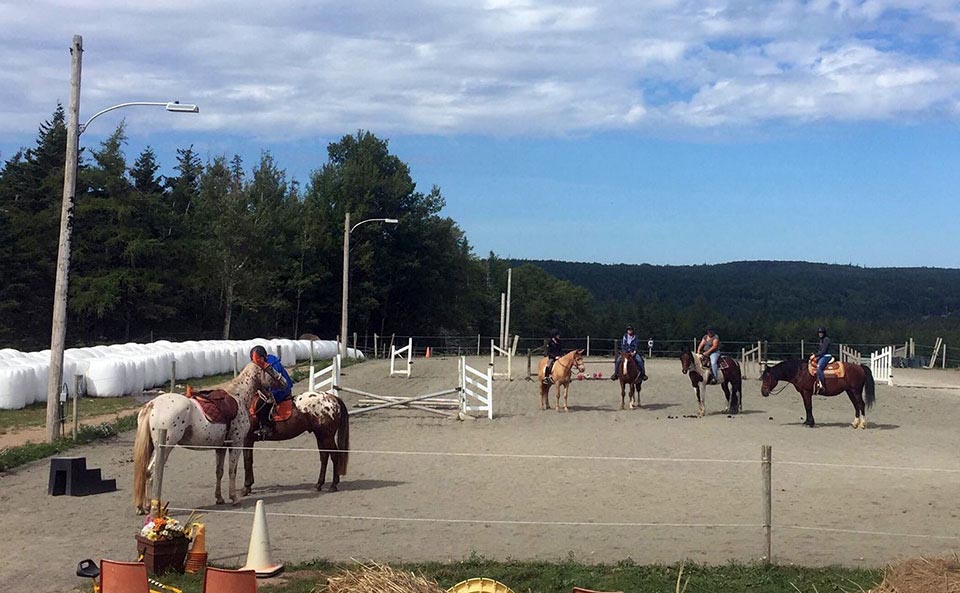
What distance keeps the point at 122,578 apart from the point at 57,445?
39.3ft

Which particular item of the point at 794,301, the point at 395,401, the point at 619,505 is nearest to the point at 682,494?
the point at 619,505

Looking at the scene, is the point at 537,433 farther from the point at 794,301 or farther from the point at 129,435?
the point at 794,301

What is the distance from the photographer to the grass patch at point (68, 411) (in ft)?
72.5

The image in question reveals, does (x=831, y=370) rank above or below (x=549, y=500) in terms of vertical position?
above

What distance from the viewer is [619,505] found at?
12.5 meters

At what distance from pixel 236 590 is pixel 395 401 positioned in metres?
16.2

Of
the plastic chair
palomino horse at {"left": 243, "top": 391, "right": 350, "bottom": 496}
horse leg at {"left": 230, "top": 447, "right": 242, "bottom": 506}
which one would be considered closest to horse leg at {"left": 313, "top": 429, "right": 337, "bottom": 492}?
palomino horse at {"left": 243, "top": 391, "right": 350, "bottom": 496}

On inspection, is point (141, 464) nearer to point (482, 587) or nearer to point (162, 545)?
point (162, 545)

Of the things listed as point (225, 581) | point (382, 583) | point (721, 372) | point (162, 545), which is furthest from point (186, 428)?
point (721, 372)

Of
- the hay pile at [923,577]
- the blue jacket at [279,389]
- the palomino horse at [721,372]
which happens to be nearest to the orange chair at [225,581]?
the hay pile at [923,577]

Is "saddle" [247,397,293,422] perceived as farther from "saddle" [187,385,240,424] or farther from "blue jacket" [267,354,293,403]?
"saddle" [187,385,240,424]

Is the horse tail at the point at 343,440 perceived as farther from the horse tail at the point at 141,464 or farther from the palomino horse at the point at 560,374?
the palomino horse at the point at 560,374

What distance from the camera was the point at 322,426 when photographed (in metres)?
14.2

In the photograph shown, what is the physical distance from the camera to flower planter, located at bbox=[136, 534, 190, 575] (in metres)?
8.83
